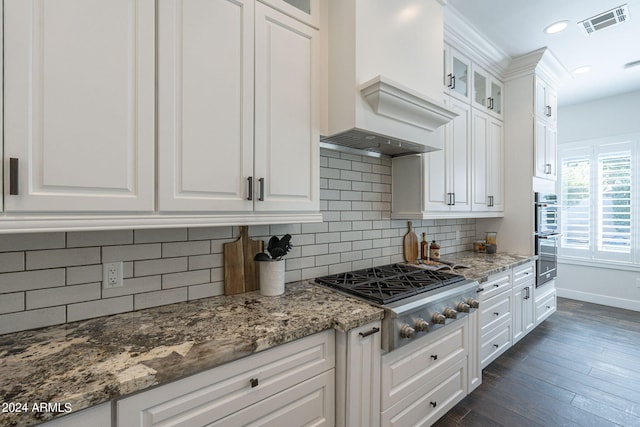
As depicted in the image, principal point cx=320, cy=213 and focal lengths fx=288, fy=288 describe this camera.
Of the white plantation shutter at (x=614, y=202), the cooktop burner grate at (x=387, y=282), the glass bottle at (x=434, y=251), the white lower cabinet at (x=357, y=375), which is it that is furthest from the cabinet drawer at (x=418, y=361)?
the white plantation shutter at (x=614, y=202)

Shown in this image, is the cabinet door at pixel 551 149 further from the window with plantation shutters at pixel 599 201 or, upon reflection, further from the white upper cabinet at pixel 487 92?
the window with plantation shutters at pixel 599 201

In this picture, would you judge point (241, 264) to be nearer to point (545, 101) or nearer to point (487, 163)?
point (487, 163)

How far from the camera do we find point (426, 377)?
1747 millimetres

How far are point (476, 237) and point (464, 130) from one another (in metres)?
1.49

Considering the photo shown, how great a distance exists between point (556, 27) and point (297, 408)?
359 centimetres

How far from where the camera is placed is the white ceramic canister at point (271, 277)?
5.32 ft

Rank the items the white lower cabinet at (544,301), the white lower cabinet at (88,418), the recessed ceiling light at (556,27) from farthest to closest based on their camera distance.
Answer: the white lower cabinet at (544,301)
the recessed ceiling light at (556,27)
the white lower cabinet at (88,418)

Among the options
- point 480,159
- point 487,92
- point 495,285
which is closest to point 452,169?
point 480,159

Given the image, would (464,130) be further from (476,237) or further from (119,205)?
(119,205)

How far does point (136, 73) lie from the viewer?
109 centimetres

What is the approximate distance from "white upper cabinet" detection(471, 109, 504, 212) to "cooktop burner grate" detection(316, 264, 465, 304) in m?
1.17

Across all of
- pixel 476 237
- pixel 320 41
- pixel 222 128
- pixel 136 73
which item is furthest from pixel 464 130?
pixel 136 73

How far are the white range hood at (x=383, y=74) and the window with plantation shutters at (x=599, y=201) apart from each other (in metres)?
3.88

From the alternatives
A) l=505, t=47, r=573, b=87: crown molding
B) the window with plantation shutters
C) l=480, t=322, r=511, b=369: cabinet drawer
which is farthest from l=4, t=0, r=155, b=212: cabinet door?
the window with plantation shutters
